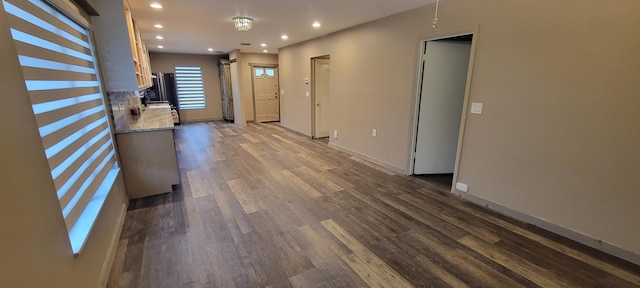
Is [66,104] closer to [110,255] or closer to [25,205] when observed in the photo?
[25,205]

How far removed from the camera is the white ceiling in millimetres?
3129

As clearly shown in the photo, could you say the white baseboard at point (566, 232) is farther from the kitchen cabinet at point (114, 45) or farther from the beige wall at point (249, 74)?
the beige wall at point (249, 74)

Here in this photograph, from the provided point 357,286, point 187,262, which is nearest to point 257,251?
point 187,262

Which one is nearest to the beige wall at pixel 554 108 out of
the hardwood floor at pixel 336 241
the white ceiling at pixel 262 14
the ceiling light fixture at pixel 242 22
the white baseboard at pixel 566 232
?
the white baseboard at pixel 566 232

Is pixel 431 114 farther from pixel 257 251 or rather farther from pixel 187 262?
pixel 187 262

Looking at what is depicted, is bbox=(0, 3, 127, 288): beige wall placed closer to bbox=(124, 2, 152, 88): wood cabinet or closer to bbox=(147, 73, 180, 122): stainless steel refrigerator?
bbox=(124, 2, 152, 88): wood cabinet

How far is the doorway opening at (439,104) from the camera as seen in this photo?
136 inches

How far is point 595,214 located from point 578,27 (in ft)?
5.06

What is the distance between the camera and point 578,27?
2.09m

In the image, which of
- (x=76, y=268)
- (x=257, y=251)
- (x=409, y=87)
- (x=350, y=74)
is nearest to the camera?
(x=76, y=268)

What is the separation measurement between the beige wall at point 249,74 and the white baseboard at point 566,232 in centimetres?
688

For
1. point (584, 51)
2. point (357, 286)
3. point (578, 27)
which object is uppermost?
point (578, 27)

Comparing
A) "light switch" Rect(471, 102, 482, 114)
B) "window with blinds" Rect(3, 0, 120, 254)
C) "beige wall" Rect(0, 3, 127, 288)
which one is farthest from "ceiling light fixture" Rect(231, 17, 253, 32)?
"light switch" Rect(471, 102, 482, 114)

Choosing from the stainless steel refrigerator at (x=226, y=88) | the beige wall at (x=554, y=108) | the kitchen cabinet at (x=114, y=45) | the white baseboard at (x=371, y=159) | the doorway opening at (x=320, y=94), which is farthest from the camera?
the stainless steel refrigerator at (x=226, y=88)
